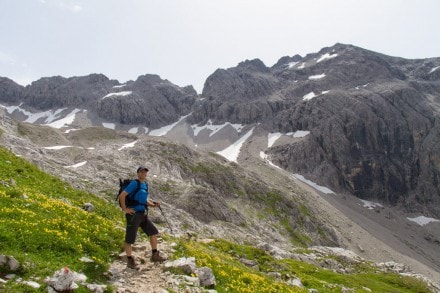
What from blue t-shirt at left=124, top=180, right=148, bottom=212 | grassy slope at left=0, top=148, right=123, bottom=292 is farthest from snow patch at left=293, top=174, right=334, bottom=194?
blue t-shirt at left=124, top=180, right=148, bottom=212

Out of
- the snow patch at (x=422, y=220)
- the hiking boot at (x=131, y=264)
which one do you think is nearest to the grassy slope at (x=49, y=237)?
the hiking boot at (x=131, y=264)

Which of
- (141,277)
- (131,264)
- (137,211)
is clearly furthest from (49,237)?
(141,277)

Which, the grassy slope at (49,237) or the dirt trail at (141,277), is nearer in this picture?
the grassy slope at (49,237)

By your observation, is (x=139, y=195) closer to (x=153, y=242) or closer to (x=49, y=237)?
(x=153, y=242)

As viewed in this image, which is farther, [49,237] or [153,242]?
[153,242]

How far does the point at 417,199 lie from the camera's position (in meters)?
179

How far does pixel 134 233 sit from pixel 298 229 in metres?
84.6

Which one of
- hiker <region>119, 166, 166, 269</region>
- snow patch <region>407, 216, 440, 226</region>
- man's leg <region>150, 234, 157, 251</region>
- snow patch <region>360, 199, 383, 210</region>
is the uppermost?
hiker <region>119, 166, 166, 269</region>

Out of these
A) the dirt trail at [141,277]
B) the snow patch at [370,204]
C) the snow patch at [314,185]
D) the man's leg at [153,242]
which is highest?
the man's leg at [153,242]

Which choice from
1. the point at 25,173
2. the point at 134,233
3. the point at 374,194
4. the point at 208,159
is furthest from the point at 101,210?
the point at 374,194

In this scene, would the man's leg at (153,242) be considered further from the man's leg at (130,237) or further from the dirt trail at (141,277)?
the man's leg at (130,237)

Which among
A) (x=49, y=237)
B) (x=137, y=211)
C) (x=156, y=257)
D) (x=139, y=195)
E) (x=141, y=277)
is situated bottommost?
(x=141, y=277)

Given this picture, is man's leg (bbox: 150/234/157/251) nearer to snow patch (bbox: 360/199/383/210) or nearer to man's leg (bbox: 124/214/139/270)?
man's leg (bbox: 124/214/139/270)

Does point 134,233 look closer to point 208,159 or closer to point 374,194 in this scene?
point 208,159
